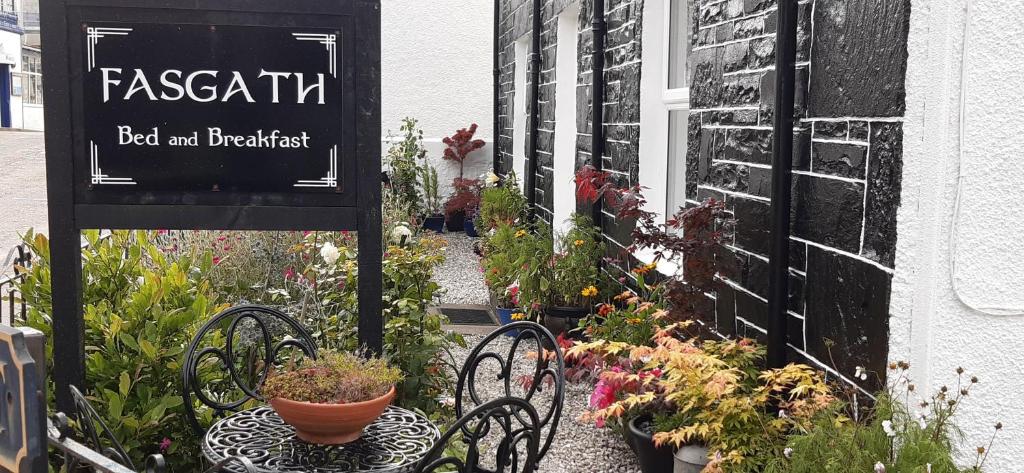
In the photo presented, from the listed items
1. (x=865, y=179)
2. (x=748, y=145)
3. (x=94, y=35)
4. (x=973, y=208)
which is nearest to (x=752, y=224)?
(x=748, y=145)

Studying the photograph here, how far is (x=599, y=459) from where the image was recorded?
469 centimetres

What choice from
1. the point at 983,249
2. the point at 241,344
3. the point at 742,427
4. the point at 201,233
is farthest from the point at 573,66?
the point at 983,249

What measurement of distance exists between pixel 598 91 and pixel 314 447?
4.51 meters

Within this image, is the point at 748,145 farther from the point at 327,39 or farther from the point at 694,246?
the point at 327,39

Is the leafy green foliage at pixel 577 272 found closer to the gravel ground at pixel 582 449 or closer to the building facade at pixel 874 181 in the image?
the gravel ground at pixel 582 449

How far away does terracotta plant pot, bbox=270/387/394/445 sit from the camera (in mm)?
2623

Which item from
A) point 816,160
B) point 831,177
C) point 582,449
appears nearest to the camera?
point 831,177

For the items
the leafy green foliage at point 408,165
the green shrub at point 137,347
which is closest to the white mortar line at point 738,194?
the green shrub at point 137,347

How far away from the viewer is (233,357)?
13.1 feet

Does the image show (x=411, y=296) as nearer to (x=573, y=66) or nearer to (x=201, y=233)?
(x=201, y=233)

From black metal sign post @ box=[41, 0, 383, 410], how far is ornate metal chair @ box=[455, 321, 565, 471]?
0.54 meters

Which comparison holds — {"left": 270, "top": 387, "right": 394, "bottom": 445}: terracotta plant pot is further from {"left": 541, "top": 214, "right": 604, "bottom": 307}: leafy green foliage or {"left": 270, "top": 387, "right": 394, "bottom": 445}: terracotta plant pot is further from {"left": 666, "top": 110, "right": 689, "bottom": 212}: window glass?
{"left": 541, "top": 214, "right": 604, "bottom": 307}: leafy green foliage

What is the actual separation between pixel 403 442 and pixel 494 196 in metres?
7.54

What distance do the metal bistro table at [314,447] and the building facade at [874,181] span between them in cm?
140
